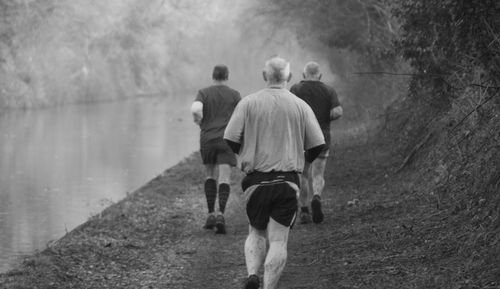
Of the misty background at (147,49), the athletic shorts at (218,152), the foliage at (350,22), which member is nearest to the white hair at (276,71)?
the athletic shorts at (218,152)

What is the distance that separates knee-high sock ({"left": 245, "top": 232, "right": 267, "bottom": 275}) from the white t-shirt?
0.52 m

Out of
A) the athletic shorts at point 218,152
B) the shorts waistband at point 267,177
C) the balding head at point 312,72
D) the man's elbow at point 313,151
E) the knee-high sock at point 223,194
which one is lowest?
the knee-high sock at point 223,194

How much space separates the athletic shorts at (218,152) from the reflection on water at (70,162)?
6.83 ft

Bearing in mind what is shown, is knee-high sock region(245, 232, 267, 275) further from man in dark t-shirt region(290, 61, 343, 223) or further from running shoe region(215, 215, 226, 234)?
man in dark t-shirt region(290, 61, 343, 223)

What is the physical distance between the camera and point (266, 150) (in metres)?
6.82

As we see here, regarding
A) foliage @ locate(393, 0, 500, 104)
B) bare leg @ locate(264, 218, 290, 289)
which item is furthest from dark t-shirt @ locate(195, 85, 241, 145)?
bare leg @ locate(264, 218, 290, 289)

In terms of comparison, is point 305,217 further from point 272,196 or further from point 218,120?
point 272,196

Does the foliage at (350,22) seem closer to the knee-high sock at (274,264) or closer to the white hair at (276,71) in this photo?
the white hair at (276,71)

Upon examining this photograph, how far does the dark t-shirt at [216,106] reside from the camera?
10.2 m

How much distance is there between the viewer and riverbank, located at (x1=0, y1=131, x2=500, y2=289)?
305 inches

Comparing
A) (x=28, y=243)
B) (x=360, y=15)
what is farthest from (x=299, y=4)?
(x=28, y=243)

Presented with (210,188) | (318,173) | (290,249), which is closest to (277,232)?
(290,249)

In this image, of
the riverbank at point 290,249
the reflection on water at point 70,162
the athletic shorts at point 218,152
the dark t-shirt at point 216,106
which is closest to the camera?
the riverbank at point 290,249

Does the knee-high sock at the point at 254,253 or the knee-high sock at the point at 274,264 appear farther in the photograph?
the knee-high sock at the point at 254,253
